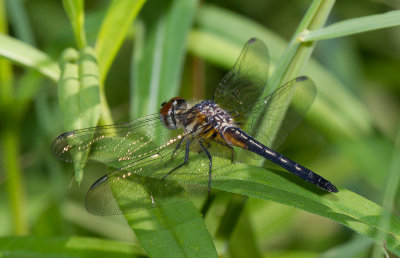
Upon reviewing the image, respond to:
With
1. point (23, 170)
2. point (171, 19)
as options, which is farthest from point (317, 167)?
point (23, 170)

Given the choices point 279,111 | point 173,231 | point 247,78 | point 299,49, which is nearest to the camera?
point 173,231

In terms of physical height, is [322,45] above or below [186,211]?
above

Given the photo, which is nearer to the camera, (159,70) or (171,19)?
(159,70)

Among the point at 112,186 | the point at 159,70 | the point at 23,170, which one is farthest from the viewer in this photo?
the point at 23,170

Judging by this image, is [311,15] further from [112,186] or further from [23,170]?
[23,170]

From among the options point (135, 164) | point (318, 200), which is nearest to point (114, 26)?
point (135, 164)

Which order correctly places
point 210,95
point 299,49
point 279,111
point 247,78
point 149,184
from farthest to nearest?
point 210,95
point 247,78
point 279,111
point 149,184
point 299,49

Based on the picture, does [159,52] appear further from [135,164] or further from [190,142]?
[135,164]

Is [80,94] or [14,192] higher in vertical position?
[80,94]
